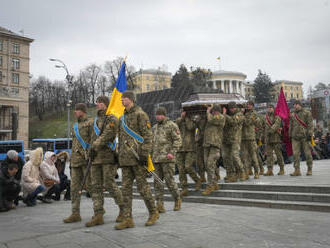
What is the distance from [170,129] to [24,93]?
64.4 meters

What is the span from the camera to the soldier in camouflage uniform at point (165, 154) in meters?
6.99

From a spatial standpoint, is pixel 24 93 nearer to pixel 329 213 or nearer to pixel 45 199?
pixel 45 199

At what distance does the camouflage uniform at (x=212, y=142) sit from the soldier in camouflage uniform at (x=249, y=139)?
7.11 ft

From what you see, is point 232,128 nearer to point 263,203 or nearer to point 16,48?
point 263,203

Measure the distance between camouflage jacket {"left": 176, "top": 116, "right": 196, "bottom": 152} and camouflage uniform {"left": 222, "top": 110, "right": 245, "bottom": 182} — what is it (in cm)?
108

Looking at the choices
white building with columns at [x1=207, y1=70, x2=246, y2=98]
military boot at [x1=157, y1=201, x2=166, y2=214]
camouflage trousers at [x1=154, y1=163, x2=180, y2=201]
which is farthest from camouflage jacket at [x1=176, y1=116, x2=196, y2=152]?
white building with columns at [x1=207, y1=70, x2=246, y2=98]

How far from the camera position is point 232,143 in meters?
9.16

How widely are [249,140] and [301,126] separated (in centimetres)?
153

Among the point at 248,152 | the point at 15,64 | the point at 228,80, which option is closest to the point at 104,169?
the point at 248,152

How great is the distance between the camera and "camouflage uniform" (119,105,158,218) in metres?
5.53

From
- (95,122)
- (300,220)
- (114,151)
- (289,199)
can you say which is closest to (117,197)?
(114,151)

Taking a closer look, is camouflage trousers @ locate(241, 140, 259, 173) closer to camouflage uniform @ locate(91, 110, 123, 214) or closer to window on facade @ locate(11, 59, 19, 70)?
camouflage uniform @ locate(91, 110, 123, 214)

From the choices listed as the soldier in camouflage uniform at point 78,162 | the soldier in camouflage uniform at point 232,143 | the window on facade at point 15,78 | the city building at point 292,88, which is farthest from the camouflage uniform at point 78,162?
the city building at point 292,88

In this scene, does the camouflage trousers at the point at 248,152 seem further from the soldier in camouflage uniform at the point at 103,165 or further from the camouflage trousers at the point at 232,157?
the soldier in camouflage uniform at the point at 103,165
